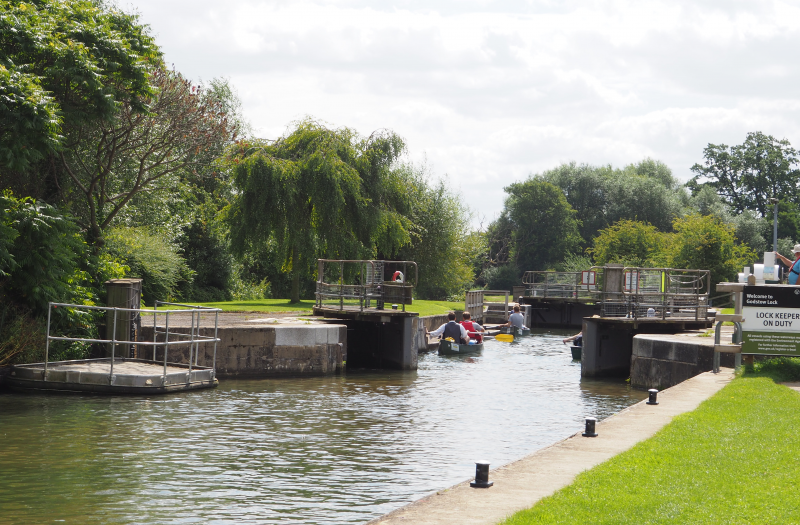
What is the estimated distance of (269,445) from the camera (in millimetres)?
13203

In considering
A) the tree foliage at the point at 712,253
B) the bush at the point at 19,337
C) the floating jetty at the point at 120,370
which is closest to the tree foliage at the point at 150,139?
the floating jetty at the point at 120,370

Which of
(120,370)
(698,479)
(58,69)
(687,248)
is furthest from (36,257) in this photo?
(687,248)

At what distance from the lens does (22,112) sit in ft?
55.9

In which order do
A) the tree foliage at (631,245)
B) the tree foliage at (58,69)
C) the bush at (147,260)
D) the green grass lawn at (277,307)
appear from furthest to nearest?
the tree foliage at (631,245)
the green grass lawn at (277,307)
the bush at (147,260)
the tree foliage at (58,69)

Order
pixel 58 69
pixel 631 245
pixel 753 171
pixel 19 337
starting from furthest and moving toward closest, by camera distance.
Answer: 1. pixel 753 171
2. pixel 631 245
3. pixel 58 69
4. pixel 19 337

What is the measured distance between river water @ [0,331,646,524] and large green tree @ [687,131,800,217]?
227 ft

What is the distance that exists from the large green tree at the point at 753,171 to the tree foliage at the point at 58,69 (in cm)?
7220

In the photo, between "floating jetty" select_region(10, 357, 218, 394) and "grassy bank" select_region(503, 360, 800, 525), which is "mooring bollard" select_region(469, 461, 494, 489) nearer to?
"grassy bank" select_region(503, 360, 800, 525)

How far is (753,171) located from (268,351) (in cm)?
7442

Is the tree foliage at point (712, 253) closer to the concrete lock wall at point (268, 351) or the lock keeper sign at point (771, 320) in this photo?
the concrete lock wall at point (268, 351)

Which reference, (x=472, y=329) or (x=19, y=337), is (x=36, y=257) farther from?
(x=472, y=329)

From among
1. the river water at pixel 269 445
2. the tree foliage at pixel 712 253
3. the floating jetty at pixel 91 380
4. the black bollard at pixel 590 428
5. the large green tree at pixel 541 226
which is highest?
the large green tree at pixel 541 226

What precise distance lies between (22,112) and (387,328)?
12.7m

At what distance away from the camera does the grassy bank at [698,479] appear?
6801 millimetres
